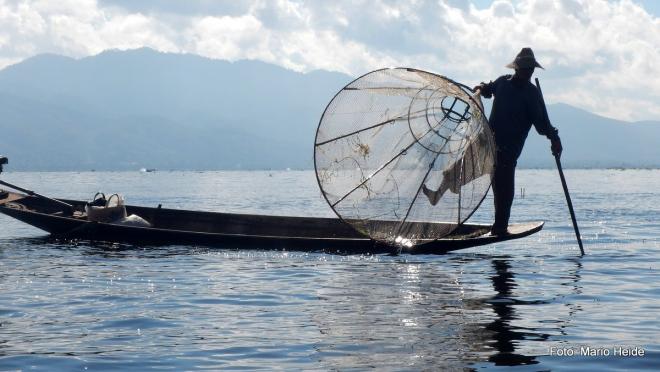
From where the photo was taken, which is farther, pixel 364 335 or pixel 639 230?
pixel 639 230

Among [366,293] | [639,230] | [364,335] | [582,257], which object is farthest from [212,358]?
[639,230]

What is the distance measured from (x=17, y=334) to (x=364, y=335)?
14.1 feet

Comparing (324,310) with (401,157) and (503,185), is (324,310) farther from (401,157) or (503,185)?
(503,185)

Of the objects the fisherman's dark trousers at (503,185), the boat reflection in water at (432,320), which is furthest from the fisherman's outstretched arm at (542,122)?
the boat reflection in water at (432,320)

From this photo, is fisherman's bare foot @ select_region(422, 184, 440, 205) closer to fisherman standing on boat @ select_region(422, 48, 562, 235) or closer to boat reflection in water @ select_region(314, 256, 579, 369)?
fisherman standing on boat @ select_region(422, 48, 562, 235)

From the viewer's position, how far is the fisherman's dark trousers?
55.9 feet

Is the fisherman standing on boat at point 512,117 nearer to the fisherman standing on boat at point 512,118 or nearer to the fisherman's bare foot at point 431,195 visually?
the fisherman standing on boat at point 512,118

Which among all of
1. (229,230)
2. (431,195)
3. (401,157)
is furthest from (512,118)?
(229,230)

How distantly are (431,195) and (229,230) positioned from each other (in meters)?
7.40

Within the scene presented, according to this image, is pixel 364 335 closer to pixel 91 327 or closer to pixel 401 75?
pixel 91 327

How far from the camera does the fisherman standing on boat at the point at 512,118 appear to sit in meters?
16.7

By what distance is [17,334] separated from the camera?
10539 millimetres

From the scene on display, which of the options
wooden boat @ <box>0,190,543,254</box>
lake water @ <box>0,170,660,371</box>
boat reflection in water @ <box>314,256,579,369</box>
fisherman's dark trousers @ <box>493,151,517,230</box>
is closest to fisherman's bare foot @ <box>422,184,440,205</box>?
wooden boat @ <box>0,190,543,254</box>

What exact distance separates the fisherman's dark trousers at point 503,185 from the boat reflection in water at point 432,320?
147 centimetres
